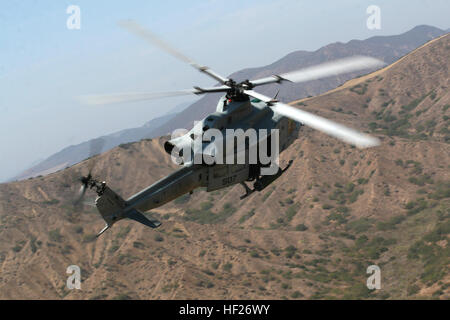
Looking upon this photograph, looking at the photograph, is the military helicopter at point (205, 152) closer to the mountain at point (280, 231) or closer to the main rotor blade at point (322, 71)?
the main rotor blade at point (322, 71)

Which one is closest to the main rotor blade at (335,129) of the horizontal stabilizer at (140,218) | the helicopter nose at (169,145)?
the helicopter nose at (169,145)

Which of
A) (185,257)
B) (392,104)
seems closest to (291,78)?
(185,257)

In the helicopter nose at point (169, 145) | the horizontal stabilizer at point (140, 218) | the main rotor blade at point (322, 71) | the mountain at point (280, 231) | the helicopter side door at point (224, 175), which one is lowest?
the mountain at point (280, 231)

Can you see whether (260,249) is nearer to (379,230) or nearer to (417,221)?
(379,230)

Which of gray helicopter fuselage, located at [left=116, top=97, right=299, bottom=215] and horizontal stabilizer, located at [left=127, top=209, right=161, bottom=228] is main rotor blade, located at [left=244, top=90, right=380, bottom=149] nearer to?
gray helicopter fuselage, located at [left=116, top=97, right=299, bottom=215]

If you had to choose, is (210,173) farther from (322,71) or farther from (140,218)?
(322,71)

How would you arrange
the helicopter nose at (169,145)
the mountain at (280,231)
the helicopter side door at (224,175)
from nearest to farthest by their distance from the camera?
1. the helicopter side door at (224,175)
2. the helicopter nose at (169,145)
3. the mountain at (280,231)

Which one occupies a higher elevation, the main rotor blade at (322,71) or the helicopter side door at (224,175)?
the main rotor blade at (322,71)

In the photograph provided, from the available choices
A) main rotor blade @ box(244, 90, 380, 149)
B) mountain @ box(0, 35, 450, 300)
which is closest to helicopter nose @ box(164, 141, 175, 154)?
main rotor blade @ box(244, 90, 380, 149)

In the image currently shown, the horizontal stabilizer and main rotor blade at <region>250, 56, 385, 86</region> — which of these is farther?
main rotor blade at <region>250, 56, 385, 86</region>

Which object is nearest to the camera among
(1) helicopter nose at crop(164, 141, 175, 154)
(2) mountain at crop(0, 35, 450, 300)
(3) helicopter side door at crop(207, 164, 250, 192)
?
(3) helicopter side door at crop(207, 164, 250, 192)
